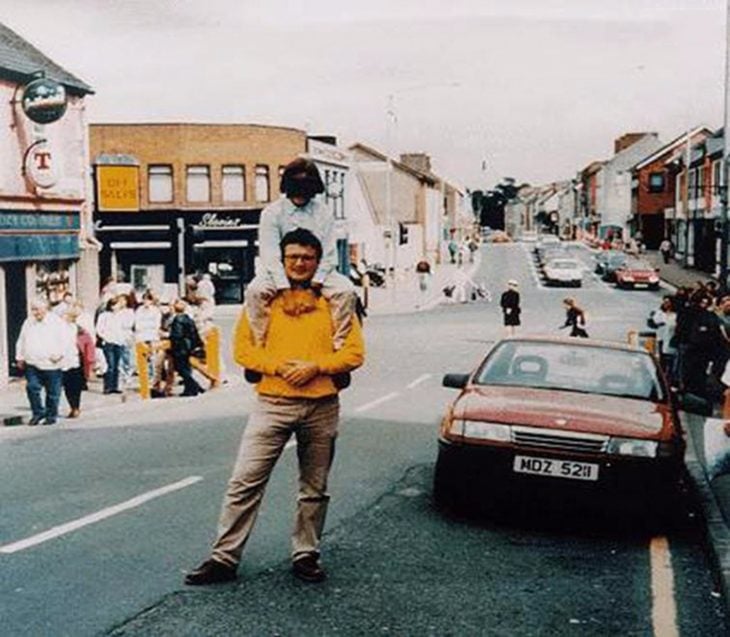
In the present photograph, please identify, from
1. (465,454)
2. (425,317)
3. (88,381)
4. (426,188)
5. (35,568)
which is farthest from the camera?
(426,188)

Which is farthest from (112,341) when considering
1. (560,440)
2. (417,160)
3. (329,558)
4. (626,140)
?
(626,140)

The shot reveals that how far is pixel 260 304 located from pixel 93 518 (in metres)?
2.94

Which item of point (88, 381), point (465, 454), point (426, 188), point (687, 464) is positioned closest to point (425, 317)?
point (88, 381)

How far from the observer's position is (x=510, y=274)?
68.2 m

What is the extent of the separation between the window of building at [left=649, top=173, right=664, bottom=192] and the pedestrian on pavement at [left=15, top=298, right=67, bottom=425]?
8844cm

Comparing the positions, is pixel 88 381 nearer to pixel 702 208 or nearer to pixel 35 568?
pixel 35 568

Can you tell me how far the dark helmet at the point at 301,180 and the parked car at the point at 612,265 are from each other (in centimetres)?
5435

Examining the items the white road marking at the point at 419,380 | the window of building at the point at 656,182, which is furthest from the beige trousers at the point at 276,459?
the window of building at the point at 656,182

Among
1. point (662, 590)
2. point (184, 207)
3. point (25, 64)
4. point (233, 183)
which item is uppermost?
point (25, 64)

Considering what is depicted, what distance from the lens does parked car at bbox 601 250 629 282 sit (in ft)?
198

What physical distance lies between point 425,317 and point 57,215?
681 inches

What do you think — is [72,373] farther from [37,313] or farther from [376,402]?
[376,402]

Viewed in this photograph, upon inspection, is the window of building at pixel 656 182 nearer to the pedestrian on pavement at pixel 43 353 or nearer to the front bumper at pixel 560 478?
the pedestrian on pavement at pixel 43 353

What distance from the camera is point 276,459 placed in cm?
606
